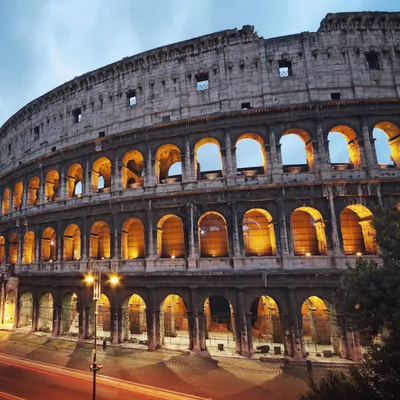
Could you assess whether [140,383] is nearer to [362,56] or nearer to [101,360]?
[101,360]

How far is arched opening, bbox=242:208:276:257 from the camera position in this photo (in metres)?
16.6

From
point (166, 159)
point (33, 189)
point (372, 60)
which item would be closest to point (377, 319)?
point (166, 159)

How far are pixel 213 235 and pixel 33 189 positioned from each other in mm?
17089

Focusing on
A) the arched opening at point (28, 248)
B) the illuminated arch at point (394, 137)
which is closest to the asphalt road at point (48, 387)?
the arched opening at point (28, 248)

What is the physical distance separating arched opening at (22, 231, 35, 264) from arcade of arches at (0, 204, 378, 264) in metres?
4.48

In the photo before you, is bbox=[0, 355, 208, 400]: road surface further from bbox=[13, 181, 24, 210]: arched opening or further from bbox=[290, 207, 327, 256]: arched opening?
bbox=[13, 181, 24, 210]: arched opening

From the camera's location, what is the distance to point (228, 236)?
1605cm

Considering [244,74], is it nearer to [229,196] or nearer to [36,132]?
[229,196]

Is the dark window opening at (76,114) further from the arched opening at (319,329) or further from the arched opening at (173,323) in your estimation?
the arched opening at (319,329)

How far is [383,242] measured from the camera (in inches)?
325

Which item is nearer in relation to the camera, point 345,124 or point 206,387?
point 206,387

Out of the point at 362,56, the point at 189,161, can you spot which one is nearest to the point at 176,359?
the point at 189,161

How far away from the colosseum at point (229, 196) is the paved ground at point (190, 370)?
1.20 meters

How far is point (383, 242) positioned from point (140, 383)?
36.6 feet
